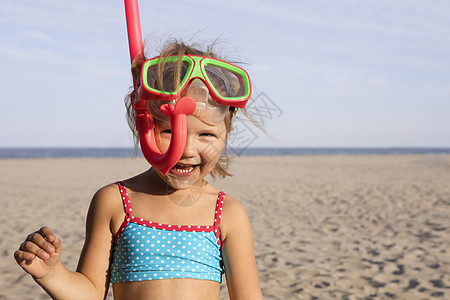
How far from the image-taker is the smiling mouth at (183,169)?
1.55 metres

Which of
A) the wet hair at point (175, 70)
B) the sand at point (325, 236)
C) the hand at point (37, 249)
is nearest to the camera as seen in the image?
the hand at point (37, 249)

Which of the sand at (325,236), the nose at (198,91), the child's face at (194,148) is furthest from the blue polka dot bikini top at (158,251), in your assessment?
the sand at (325,236)

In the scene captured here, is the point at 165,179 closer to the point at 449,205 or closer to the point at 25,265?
Result: the point at 25,265

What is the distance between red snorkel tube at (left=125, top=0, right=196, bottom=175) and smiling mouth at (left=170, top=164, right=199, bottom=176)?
93mm

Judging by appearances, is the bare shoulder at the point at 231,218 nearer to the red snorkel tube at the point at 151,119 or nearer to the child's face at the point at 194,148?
the child's face at the point at 194,148

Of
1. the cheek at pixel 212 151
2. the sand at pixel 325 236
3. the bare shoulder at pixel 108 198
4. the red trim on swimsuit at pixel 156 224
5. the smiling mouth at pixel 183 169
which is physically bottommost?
the sand at pixel 325 236

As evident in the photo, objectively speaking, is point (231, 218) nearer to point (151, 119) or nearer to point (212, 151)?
point (212, 151)

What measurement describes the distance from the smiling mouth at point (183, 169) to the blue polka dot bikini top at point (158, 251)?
0.22 metres

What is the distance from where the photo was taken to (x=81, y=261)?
164cm

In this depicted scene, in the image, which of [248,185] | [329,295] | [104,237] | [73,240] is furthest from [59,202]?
[104,237]

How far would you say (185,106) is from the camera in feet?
4.57

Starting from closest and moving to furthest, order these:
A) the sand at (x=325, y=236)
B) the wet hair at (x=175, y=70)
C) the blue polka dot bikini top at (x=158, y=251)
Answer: the wet hair at (x=175, y=70)
the blue polka dot bikini top at (x=158, y=251)
the sand at (x=325, y=236)

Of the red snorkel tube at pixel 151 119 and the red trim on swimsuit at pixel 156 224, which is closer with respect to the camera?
the red snorkel tube at pixel 151 119

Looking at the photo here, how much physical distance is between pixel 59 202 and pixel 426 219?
7813mm
